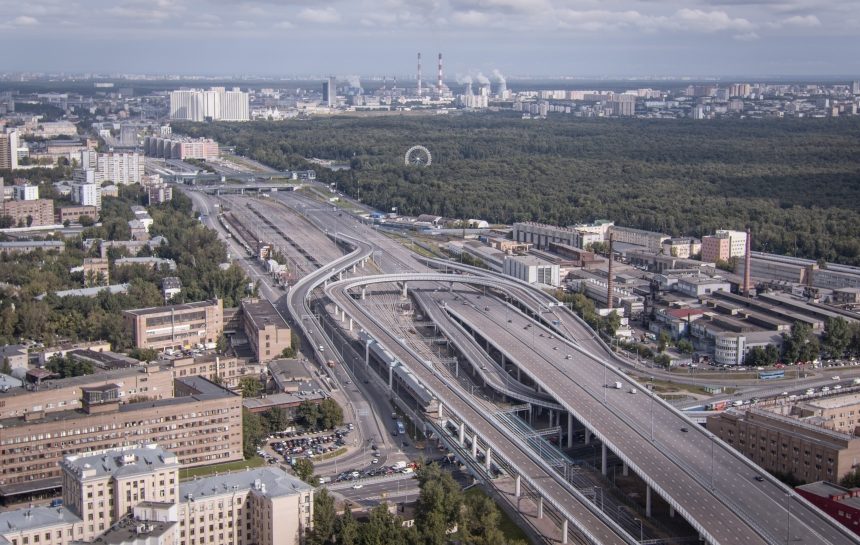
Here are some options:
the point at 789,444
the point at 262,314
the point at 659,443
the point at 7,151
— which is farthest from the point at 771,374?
the point at 7,151

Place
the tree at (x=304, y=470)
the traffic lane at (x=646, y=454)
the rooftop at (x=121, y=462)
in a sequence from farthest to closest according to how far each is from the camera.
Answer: the tree at (x=304, y=470), the traffic lane at (x=646, y=454), the rooftop at (x=121, y=462)

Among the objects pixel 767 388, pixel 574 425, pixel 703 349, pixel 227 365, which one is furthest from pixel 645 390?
pixel 227 365

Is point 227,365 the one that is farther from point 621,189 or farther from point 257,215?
point 621,189

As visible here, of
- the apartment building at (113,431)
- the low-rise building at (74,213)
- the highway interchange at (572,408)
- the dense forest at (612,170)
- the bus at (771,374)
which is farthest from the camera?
the low-rise building at (74,213)

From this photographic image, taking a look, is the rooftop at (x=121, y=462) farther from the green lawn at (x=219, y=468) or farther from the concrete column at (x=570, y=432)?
the concrete column at (x=570, y=432)

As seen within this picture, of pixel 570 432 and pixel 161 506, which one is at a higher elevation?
pixel 161 506

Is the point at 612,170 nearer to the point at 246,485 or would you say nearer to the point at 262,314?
the point at 262,314

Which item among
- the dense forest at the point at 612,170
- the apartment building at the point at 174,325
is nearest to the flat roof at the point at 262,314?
the apartment building at the point at 174,325
